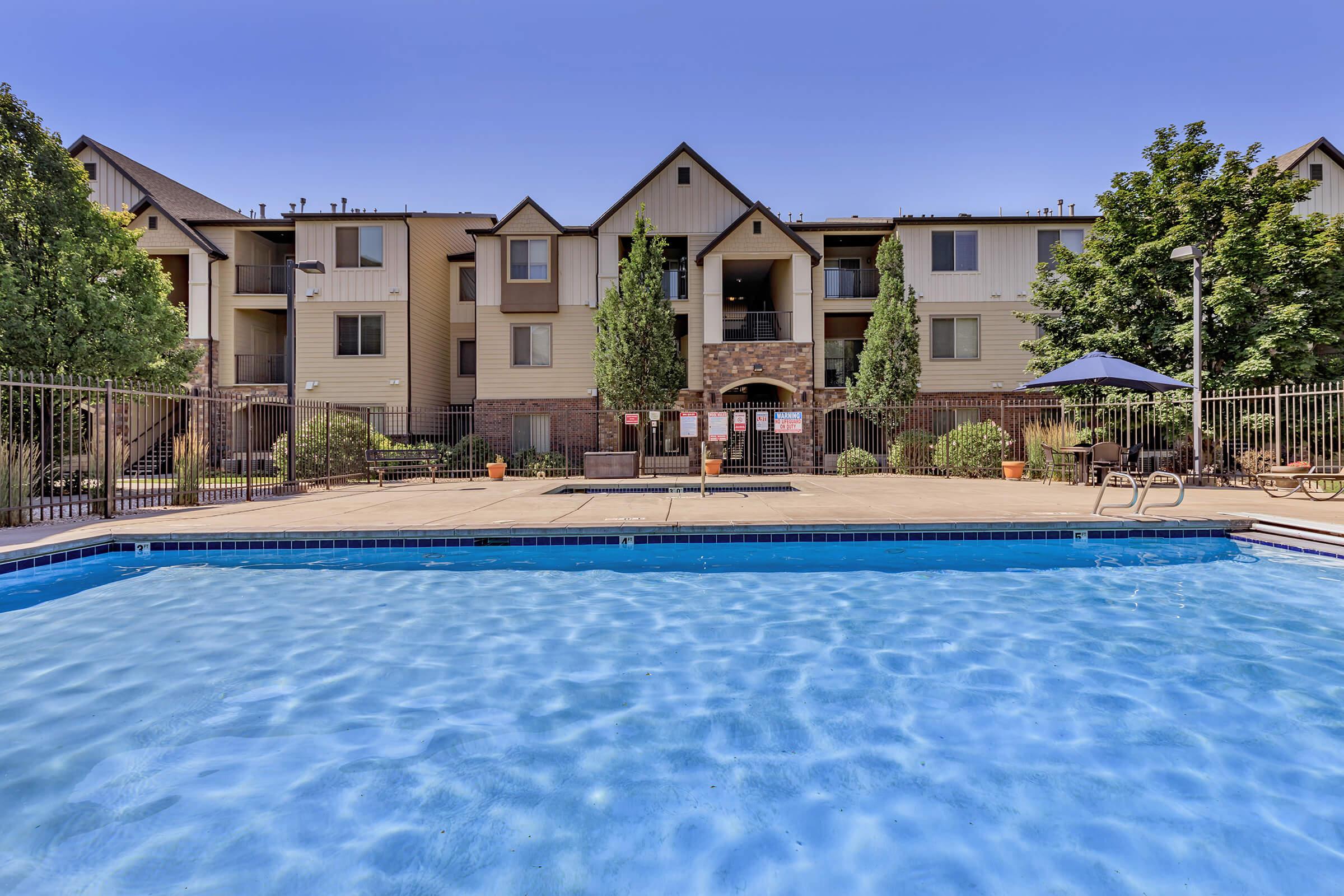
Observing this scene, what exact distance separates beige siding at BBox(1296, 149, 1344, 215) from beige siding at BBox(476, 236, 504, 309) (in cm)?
2533

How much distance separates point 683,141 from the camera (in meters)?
20.0

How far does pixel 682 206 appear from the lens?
20.4m

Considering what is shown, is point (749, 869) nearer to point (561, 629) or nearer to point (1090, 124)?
point (561, 629)

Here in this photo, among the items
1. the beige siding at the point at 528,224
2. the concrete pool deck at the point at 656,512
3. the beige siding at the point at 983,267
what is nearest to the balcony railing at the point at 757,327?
the beige siding at the point at 983,267

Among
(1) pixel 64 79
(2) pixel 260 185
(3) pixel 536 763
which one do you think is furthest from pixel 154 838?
(2) pixel 260 185

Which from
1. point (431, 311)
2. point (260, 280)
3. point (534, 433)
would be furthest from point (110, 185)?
point (534, 433)

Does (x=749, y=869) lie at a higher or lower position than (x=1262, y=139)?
lower

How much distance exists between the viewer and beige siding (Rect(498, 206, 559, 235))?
66.5 ft

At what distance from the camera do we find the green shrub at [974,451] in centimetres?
1599

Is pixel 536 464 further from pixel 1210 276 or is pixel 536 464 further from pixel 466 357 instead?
pixel 1210 276

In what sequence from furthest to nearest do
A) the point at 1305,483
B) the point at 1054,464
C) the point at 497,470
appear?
the point at 497,470 → the point at 1054,464 → the point at 1305,483

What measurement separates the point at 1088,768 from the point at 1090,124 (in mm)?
17251

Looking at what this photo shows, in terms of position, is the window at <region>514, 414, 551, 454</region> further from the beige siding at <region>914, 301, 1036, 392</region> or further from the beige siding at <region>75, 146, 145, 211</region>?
the beige siding at <region>75, 146, 145, 211</region>

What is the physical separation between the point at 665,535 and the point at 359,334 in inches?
687
